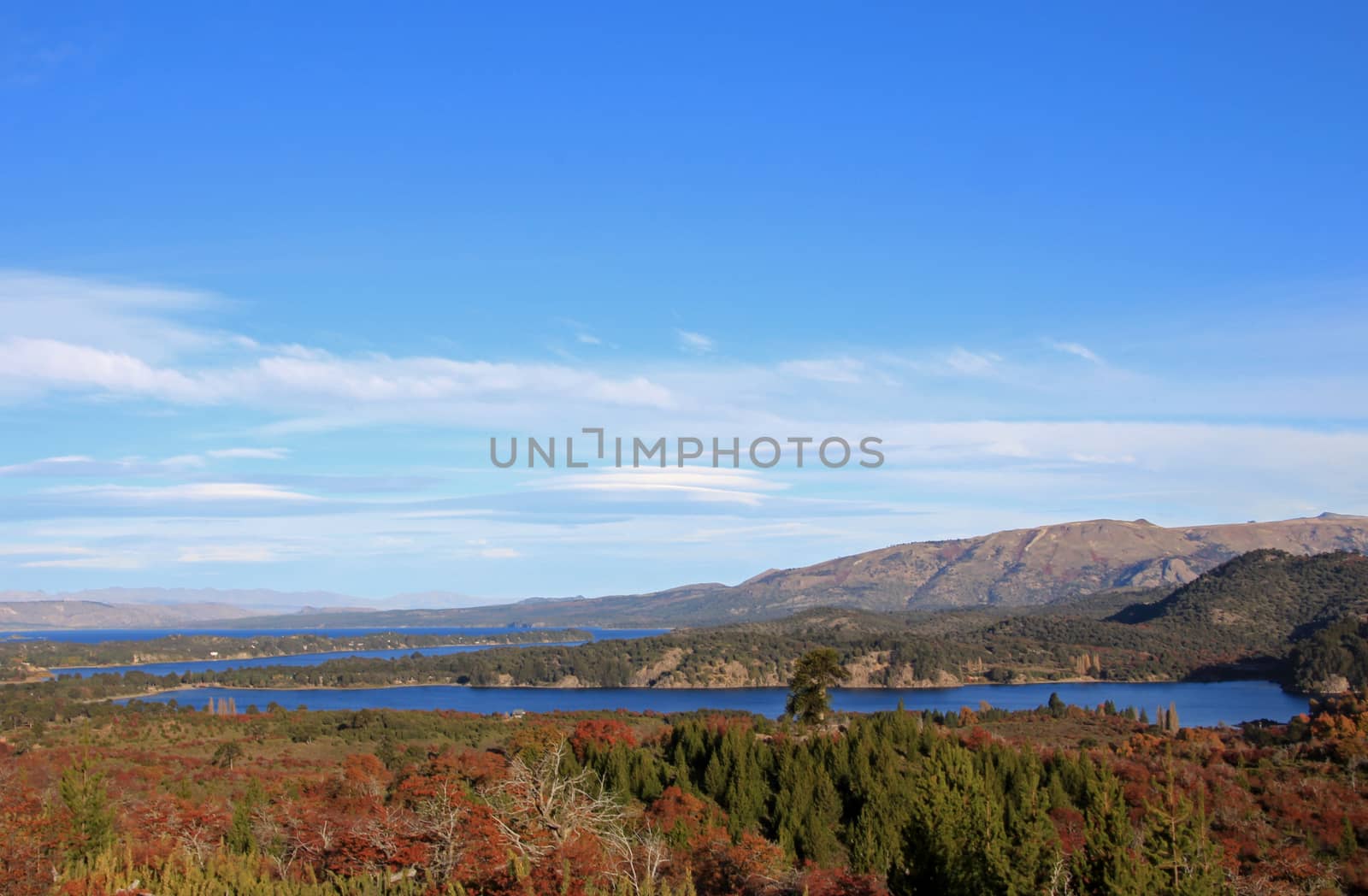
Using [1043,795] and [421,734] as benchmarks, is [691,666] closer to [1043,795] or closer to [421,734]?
[421,734]

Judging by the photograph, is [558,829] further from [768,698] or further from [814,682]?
[768,698]

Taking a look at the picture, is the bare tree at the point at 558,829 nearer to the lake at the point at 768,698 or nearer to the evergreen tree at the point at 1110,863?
the evergreen tree at the point at 1110,863

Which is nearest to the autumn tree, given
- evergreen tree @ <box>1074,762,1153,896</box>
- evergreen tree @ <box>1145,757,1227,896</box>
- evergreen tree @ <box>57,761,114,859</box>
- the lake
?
evergreen tree @ <box>1074,762,1153,896</box>

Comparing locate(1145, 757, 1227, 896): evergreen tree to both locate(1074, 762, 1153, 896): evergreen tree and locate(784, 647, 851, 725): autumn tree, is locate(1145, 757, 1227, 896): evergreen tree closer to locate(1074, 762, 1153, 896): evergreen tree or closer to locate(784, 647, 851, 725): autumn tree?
locate(1074, 762, 1153, 896): evergreen tree

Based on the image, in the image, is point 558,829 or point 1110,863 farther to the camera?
point 558,829

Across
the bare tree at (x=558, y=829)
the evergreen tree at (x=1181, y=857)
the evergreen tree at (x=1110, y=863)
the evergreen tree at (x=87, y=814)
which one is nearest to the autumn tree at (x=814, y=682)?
the bare tree at (x=558, y=829)

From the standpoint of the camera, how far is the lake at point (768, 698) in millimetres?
135750

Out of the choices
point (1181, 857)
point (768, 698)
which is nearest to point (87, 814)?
point (1181, 857)

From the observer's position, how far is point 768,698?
164 metres

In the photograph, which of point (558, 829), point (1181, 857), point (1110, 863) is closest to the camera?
point (1110, 863)

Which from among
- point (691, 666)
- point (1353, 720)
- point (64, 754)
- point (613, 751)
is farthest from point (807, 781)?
point (691, 666)

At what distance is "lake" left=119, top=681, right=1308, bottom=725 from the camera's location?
445ft

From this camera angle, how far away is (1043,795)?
133ft

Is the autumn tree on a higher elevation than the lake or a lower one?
higher
